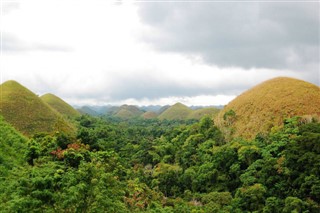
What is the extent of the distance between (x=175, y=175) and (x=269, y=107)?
49.3 feet

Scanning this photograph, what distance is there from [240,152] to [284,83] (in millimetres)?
21841

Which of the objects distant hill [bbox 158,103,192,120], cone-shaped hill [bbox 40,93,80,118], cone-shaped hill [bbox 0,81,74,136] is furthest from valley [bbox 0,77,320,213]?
distant hill [bbox 158,103,192,120]

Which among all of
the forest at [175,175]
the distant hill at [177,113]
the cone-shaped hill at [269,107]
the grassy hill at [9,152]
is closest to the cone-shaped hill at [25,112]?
the forest at [175,175]

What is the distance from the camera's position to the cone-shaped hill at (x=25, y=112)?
163ft

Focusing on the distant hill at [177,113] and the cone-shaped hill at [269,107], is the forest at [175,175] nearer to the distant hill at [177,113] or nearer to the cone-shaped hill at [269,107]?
the cone-shaped hill at [269,107]

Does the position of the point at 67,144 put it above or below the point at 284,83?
below

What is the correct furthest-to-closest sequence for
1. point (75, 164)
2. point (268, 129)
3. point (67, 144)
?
point (268, 129)
point (67, 144)
point (75, 164)

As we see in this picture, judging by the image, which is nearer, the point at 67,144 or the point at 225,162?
the point at 67,144

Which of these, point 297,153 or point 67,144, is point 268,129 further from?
point 67,144

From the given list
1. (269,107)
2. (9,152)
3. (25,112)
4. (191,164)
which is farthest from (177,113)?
(9,152)

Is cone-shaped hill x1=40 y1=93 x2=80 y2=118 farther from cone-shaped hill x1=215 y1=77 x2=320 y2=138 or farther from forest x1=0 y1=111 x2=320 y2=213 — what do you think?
forest x1=0 y1=111 x2=320 y2=213

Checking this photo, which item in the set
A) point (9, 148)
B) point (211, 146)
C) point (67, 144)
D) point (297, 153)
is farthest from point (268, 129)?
point (9, 148)

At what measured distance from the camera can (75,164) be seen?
20969 mm

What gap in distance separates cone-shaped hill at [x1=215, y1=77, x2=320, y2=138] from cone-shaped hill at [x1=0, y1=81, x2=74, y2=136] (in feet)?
71.5
